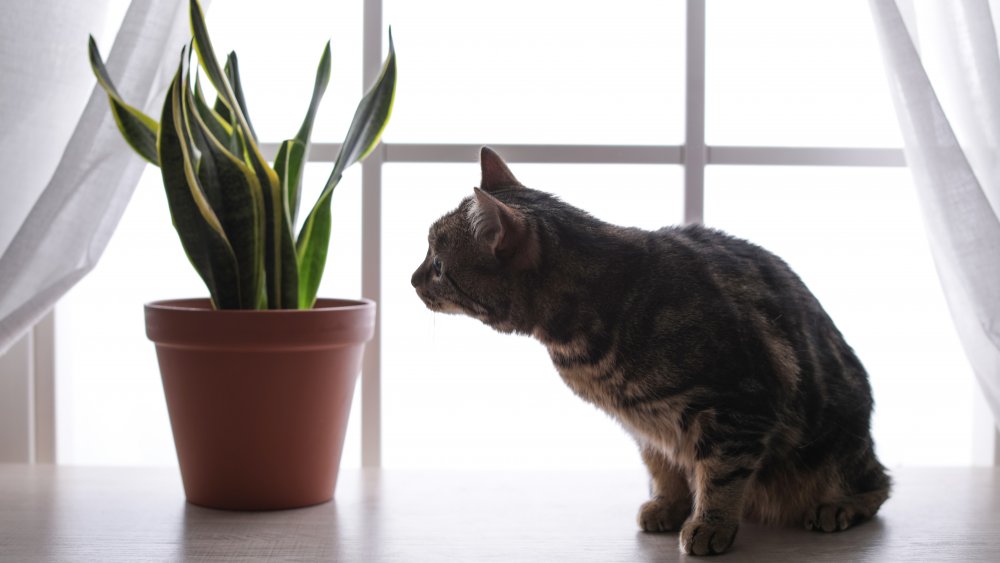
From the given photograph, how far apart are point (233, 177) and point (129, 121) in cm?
17

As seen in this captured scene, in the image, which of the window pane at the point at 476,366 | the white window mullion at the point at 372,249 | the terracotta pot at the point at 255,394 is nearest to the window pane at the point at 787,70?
the window pane at the point at 476,366

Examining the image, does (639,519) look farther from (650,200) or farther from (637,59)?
(637,59)

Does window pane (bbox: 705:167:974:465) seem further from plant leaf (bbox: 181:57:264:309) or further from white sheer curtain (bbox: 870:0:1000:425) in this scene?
plant leaf (bbox: 181:57:264:309)

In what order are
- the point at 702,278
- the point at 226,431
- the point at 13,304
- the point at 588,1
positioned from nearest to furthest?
the point at 702,278, the point at 226,431, the point at 13,304, the point at 588,1

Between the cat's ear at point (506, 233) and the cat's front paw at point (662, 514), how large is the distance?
0.40 meters

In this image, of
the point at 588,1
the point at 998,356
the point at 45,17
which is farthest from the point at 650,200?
the point at 45,17

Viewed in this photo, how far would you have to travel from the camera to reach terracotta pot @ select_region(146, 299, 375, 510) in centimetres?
125

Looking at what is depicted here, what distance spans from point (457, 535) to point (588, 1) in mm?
1070

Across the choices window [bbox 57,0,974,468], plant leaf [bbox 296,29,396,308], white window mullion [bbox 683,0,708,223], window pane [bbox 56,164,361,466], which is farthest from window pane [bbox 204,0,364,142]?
white window mullion [bbox 683,0,708,223]

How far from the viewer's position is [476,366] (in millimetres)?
1811

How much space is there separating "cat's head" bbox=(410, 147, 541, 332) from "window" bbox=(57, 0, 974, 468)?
426mm

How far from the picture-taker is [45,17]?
1431mm

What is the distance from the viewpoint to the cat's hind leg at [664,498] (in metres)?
1.24

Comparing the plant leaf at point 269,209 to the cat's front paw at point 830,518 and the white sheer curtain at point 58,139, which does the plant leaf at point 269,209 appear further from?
the cat's front paw at point 830,518
